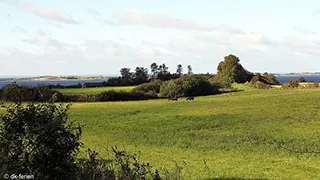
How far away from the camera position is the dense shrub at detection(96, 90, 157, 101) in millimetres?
68688

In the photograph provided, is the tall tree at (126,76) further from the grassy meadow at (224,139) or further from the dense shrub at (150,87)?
the grassy meadow at (224,139)

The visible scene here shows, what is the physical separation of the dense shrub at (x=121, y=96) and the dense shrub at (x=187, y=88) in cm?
404

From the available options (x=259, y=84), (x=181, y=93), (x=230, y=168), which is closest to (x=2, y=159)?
(x=230, y=168)

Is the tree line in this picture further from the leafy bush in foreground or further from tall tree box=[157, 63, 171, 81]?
the leafy bush in foreground

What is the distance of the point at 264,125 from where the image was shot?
26.1m

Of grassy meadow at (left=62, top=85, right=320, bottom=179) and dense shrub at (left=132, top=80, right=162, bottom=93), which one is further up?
dense shrub at (left=132, top=80, right=162, bottom=93)

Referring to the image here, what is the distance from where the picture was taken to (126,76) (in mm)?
118062

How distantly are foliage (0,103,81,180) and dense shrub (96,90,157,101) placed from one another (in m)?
60.7

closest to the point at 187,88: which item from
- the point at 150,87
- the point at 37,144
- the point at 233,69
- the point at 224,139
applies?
the point at 150,87

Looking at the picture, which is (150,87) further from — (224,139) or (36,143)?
(36,143)

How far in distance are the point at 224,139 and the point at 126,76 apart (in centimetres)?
9851

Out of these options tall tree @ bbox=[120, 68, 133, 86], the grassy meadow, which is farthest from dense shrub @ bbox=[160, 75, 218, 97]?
the grassy meadow

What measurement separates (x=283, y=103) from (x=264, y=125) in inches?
567

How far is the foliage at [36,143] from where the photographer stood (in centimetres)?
695
